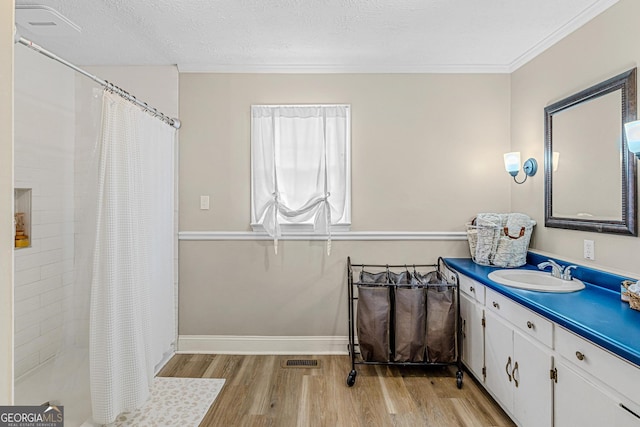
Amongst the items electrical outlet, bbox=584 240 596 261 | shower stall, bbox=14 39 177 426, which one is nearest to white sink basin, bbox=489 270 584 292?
electrical outlet, bbox=584 240 596 261

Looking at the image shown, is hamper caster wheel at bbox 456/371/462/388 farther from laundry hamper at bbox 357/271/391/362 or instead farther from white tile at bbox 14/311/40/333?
white tile at bbox 14/311/40/333

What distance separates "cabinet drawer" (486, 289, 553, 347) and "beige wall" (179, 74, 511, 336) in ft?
2.87

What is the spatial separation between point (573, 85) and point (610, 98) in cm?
34

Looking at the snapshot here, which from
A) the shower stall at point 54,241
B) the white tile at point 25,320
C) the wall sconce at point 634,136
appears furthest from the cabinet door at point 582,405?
the white tile at point 25,320

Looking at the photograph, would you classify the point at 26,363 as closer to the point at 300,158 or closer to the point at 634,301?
the point at 300,158

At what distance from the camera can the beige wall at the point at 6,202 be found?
1.93 ft

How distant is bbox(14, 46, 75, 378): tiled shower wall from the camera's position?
2080 mm

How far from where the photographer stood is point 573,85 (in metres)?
2.15

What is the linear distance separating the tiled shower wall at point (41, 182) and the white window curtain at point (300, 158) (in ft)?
4.25

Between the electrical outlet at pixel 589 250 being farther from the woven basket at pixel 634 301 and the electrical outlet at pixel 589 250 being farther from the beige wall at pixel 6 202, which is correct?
the beige wall at pixel 6 202

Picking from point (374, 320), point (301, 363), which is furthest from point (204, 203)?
→ point (374, 320)

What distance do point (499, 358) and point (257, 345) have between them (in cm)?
184

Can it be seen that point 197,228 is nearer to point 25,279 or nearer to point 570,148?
point 25,279

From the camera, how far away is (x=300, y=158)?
2865 mm
